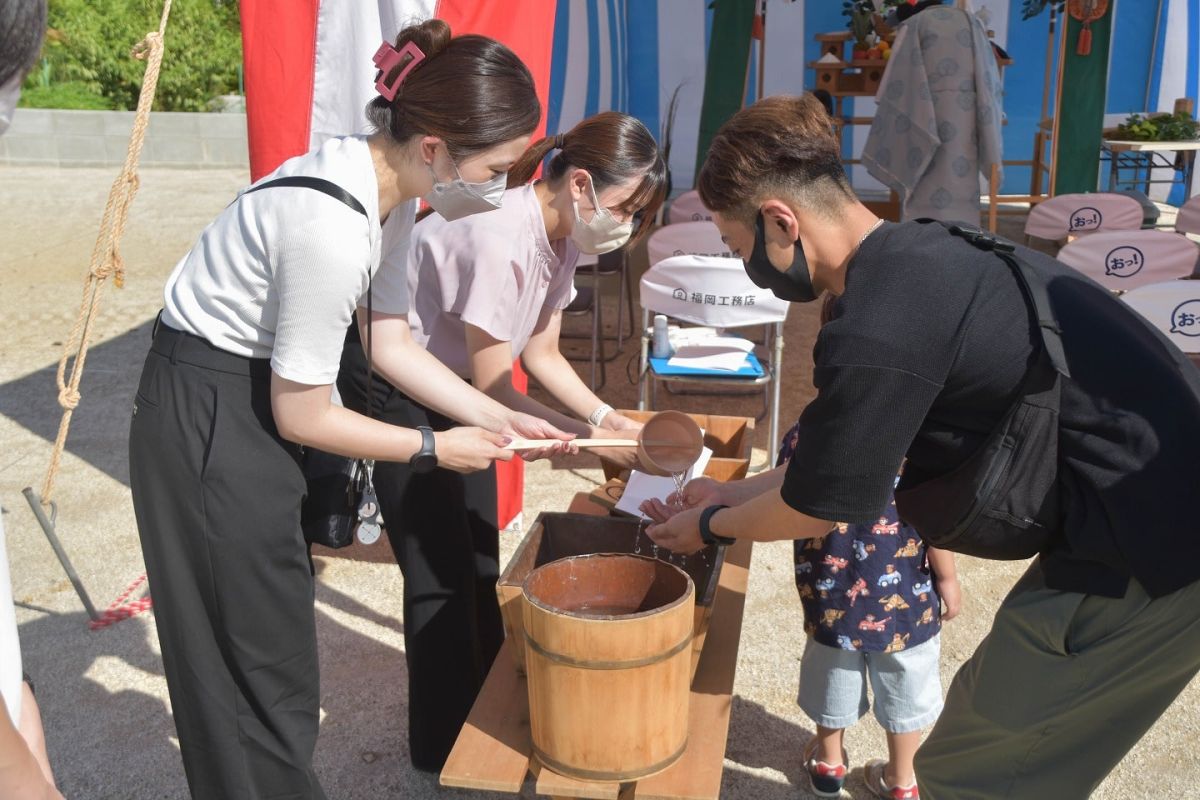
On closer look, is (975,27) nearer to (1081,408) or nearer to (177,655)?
(1081,408)

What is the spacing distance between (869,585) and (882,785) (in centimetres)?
62

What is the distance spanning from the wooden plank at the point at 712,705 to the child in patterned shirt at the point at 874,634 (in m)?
0.19

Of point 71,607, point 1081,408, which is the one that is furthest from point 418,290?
point 71,607

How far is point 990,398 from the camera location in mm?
1456

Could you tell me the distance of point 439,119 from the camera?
1.79 m

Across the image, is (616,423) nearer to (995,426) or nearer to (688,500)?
(688,500)

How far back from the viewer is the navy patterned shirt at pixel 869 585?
2.22 meters

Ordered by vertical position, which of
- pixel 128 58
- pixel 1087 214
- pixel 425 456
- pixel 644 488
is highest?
pixel 128 58

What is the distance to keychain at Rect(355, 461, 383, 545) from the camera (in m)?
2.20

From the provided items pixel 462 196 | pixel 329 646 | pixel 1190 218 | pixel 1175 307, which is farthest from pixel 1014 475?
pixel 1190 218

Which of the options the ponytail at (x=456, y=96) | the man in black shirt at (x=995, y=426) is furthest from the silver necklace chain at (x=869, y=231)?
the ponytail at (x=456, y=96)

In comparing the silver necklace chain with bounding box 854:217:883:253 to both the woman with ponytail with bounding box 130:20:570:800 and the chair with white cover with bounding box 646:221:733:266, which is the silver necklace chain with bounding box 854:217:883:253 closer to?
the woman with ponytail with bounding box 130:20:570:800

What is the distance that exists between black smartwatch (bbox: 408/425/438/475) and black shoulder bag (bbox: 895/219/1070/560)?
91 centimetres

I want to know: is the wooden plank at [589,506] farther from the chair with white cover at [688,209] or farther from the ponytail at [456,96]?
the chair with white cover at [688,209]
